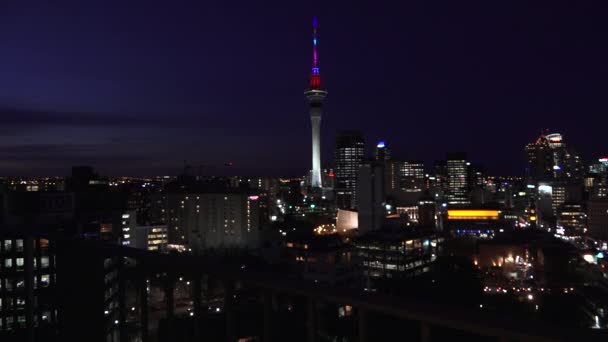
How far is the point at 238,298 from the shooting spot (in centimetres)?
166

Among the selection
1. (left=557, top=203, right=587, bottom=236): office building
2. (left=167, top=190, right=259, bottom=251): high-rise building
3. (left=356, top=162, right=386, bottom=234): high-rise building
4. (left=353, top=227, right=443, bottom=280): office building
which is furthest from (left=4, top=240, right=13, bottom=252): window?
(left=557, top=203, right=587, bottom=236): office building

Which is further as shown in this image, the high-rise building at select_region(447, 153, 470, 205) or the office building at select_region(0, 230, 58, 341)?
the high-rise building at select_region(447, 153, 470, 205)

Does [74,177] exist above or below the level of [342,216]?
above

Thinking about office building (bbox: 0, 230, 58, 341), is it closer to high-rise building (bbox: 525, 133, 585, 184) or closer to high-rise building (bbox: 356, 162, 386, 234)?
high-rise building (bbox: 356, 162, 386, 234)

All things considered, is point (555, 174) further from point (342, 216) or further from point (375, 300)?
point (375, 300)

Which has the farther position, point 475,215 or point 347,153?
point 347,153

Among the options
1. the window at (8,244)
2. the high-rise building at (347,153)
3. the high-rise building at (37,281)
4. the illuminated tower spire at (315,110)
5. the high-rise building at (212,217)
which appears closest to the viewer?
the high-rise building at (37,281)

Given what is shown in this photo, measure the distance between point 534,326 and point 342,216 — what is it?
36.5 metres

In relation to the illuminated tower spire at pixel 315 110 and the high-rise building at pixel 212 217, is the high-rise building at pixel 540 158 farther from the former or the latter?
the high-rise building at pixel 212 217

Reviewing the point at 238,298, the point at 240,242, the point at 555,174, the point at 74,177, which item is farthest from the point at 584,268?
the point at 555,174

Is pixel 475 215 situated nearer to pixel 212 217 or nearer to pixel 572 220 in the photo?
pixel 572 220

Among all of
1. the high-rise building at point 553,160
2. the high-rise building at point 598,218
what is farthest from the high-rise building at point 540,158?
the high-rise building at point 598,218

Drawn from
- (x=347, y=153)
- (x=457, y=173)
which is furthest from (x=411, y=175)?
(x=347, y=153)

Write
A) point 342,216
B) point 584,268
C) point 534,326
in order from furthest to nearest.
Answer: point 342,216, point 584,268, point 534,326
